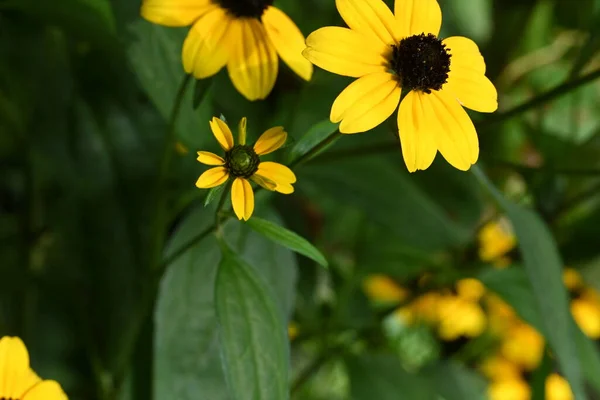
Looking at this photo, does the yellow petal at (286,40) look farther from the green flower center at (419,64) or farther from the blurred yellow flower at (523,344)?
the blurred yellow flower at (523,344)

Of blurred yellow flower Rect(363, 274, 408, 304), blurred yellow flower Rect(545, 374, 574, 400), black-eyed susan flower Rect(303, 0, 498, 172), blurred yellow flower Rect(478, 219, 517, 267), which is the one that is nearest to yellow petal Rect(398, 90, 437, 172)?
black-eyed susan flower Rect(303, 0, 498, 172)

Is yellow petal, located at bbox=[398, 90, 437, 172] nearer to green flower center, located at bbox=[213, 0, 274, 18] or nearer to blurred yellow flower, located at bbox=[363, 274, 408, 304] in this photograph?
green flower center, located at bbox=[213, 0, 274, 18]

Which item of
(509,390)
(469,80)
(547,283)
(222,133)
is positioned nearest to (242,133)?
(222,133)

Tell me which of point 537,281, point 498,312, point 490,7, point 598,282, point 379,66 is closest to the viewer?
point 379,66

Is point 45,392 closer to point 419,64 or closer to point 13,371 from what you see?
point 13,371

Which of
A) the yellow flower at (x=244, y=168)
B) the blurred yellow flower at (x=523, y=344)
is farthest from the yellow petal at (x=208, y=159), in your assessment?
the blurred yellow flower at (x=523, y=344)

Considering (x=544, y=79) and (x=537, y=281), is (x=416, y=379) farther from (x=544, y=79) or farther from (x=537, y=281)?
(x=544, y=79)

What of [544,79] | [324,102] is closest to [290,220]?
[324,102]
